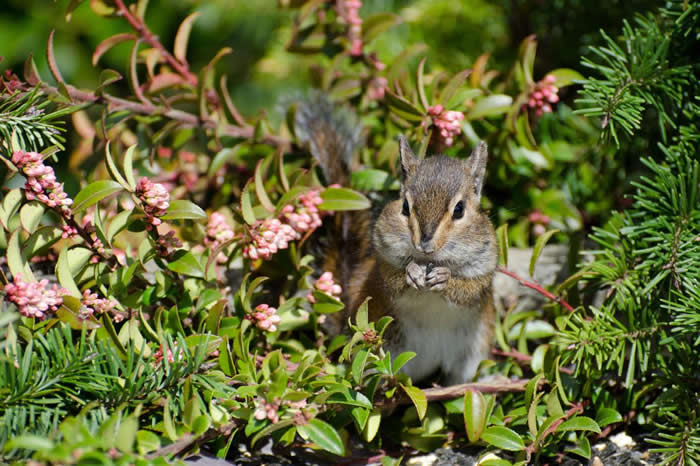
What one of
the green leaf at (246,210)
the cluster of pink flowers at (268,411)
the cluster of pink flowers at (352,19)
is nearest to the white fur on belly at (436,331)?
the green leaf at (246,210)

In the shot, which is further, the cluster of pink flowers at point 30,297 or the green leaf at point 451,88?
the green leaf at point 451,88

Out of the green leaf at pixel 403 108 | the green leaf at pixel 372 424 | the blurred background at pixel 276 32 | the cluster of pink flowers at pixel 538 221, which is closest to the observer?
the green leaf at pixel 372 424

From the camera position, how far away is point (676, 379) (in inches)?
55.4

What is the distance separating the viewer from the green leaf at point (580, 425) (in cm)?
135

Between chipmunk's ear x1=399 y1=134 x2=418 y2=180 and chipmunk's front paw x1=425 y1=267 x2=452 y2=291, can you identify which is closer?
chipmunk's front paw x1=425 y1=267 x2=452 y2=291

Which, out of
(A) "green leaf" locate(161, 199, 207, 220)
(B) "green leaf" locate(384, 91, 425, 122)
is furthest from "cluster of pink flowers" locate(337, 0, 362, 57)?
(A) "green leaf" locate(161, 199, 207, 220)

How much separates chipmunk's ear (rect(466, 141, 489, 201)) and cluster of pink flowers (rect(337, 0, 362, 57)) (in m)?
0.51

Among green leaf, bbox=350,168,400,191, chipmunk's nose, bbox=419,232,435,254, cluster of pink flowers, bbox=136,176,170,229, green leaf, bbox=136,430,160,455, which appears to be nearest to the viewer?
green leaf, bbox=136,430,160,455

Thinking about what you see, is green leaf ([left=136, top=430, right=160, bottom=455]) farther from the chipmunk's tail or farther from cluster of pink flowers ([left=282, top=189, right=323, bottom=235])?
the chipmunk's tail

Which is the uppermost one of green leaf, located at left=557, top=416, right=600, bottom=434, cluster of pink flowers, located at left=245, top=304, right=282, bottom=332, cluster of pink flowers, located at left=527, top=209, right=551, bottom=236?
cluster of pink flowers, located at left=527, top=209, right=551, bottom=236

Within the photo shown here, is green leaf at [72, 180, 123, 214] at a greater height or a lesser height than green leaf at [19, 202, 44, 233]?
greater

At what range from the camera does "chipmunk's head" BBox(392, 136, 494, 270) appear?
155cm

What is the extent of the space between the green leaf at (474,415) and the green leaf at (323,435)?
0.33 meters

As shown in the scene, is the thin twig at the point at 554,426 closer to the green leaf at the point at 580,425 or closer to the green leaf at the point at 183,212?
the green leaf at the point at 580,425
